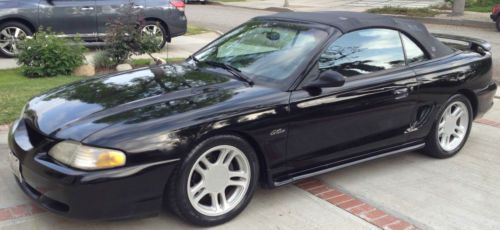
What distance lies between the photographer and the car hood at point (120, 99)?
136 inches

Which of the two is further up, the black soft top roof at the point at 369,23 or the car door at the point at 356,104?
the black soft top roof at the point at 369,23

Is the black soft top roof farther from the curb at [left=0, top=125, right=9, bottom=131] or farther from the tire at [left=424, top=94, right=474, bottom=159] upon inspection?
the curb at [left=0, top=125, right=9, bottom=131]

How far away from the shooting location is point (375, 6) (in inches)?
992

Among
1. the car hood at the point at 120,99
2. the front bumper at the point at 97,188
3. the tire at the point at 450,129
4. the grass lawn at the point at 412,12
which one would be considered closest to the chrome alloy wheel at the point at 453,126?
the tire at the point at 450,129

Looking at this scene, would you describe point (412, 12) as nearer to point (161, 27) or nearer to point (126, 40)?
point (161, 27)

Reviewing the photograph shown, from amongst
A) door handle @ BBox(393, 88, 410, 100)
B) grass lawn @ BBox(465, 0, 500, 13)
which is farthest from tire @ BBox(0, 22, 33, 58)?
grass lawn @ BBox(465, 0, 500, 13)

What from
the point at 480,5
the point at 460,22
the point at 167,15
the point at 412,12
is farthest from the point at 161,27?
the point at 480,5

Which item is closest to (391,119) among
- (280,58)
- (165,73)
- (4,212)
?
(280,58)

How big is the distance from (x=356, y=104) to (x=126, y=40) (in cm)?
529

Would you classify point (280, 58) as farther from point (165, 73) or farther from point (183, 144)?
point (183, 144)

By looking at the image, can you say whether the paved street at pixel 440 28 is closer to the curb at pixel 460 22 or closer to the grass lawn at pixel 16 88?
the curb at pixel 460 22

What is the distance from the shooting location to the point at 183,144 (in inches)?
133

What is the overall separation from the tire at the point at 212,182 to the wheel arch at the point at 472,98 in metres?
2.47

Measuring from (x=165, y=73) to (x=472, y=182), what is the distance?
278 centimetres
